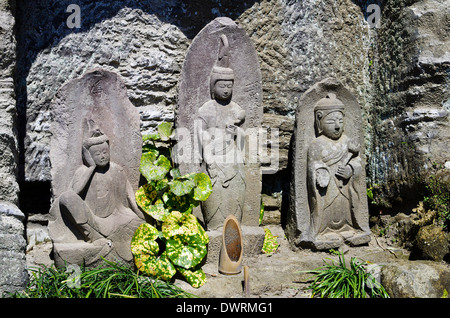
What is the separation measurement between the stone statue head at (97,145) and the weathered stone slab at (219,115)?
1.97ft

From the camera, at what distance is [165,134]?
4391 millimetres

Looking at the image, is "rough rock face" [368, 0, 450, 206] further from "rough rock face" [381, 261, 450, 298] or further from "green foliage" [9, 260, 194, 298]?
"green foliage" [9, 260, 194, 298]

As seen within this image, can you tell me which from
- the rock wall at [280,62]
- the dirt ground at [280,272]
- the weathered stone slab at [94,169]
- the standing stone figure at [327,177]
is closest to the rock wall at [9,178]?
the rock wall at [280,62]

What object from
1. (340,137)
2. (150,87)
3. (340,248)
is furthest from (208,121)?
(340,248)

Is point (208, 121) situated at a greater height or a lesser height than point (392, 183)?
greater

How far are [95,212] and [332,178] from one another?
2000 millimetres

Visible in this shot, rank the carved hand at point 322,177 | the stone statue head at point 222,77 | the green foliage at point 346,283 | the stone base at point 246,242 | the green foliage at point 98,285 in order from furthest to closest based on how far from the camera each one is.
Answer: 1. the carved hand at point 322,177
2. the stone statue head at point 222,77
3. the stone base at point 246,242
4. the green foliage at point 346,283
5. the green foliage at point 98,285

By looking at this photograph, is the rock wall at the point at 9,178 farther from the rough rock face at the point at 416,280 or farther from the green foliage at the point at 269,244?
the rough rock face at the point at 416,280

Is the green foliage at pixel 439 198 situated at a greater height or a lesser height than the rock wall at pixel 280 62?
lesser

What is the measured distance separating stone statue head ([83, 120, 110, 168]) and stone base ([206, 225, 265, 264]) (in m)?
1.01

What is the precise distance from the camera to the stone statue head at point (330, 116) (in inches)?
180

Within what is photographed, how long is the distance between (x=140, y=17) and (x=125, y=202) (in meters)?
1.79

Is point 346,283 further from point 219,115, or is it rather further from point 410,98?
point 410,98

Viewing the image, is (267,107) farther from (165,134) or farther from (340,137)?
(165,134)
